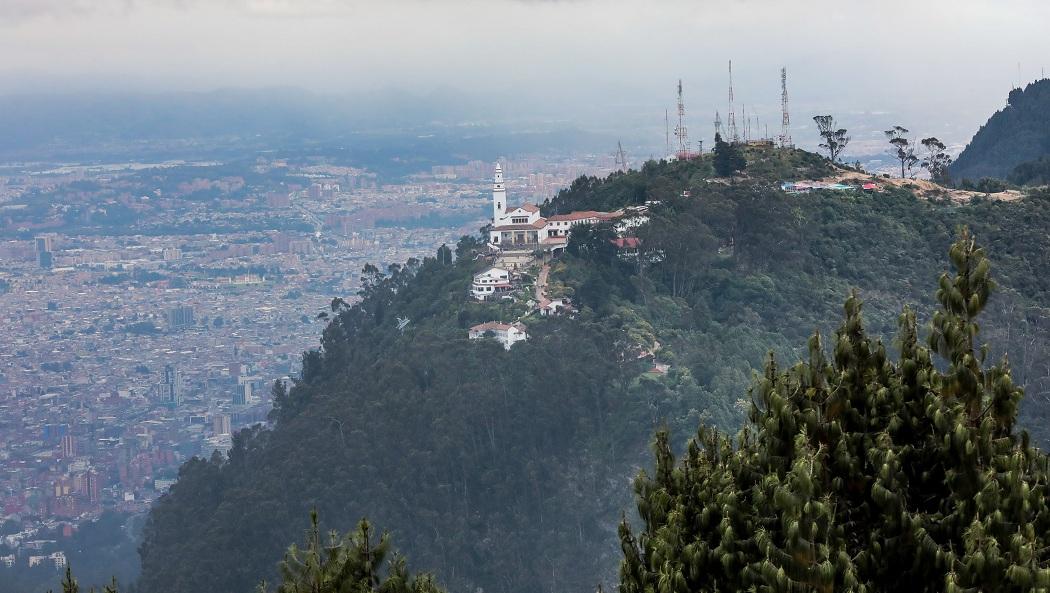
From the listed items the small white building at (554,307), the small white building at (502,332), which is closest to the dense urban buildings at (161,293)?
the small white building at (502,332)

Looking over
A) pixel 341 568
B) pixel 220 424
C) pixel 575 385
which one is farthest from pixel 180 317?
pixel 341 568

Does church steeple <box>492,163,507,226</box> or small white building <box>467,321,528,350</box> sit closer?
small white building <box>467,321,528,350</box>

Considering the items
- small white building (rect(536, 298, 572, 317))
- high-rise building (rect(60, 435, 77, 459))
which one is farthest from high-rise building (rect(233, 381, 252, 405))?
small white building (rect(536, 298, 572, 317))

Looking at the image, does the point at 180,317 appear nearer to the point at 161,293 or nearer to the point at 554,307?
the point at 161,293

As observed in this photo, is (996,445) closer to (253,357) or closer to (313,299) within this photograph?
(253,357)

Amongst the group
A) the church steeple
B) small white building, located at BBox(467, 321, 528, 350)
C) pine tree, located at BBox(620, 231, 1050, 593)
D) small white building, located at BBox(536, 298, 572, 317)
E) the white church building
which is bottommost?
small white building, located at BBox(467, 321, 528, 350)

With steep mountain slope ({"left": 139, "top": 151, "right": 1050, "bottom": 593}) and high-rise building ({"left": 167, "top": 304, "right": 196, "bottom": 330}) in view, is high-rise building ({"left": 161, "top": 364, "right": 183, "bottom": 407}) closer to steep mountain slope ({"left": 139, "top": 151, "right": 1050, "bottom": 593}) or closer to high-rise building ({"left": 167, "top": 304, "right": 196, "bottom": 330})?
high-rise building ({"left": 167, "top": 304, "right": 196, "bottom": 330})

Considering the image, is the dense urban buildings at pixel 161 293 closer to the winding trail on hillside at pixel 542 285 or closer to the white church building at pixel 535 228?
the white church building at pixel 535 228

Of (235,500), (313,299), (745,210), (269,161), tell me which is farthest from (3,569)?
(269,161)
